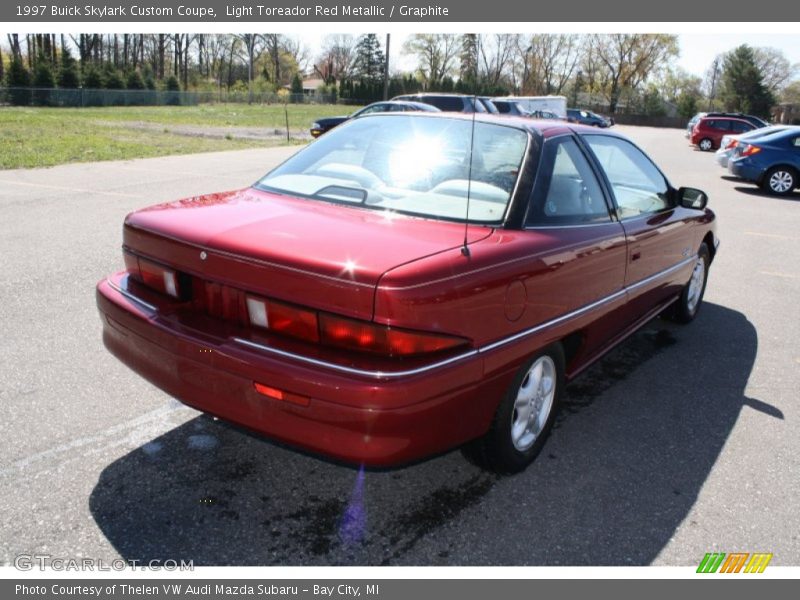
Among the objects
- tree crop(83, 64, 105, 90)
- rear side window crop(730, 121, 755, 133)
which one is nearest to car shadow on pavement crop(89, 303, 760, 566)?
rear side window crop(730, 121, 755, 133)

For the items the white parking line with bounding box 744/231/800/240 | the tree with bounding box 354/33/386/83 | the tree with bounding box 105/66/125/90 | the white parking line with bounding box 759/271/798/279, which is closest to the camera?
the white parking line with bounding box 759/271/798/279

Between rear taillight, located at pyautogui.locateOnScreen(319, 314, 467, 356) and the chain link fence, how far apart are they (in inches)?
1276

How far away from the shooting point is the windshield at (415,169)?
123 inches

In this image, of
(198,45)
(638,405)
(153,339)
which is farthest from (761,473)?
(198,45)

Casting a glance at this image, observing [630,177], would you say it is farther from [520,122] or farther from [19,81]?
[19,81]

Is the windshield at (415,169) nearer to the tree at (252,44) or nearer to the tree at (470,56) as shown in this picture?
the tree at (470,56)

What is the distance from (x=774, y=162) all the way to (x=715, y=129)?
15.4 meters

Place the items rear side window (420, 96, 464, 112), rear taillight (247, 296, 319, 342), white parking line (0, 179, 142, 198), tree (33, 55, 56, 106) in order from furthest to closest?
tree (33, 55, 56, 106)
rear side window (420, 96, 464, 112)
white parking line (0, 179, 142, 198)
rear taillight (247, 296, 319, 342)

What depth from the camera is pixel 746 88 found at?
73812mm

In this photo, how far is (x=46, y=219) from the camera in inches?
320

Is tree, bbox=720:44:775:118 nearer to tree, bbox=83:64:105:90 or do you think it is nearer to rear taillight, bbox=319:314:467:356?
tree, bbox=83:64:105:90

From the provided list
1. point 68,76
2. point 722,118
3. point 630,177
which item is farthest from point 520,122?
point 68,76

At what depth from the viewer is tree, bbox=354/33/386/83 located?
95.3 metres

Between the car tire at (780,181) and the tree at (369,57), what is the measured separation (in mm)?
84306
